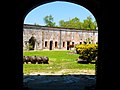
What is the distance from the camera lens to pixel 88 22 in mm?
78500

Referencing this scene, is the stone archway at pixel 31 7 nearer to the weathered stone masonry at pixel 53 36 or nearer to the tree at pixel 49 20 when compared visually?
the weathered stone masonry at pixel 53 36

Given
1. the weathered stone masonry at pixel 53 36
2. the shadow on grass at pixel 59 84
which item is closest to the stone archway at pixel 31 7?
the shadow on grass at pixel 59 84

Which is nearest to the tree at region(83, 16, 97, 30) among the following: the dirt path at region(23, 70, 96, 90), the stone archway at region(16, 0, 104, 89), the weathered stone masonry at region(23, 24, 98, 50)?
the weathered stone masonry at region(23, 24, 98, 50)

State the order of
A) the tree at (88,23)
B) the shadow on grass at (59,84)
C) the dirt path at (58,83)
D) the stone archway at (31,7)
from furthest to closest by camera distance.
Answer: the tree at (88,23)
the dirt path at (58,83)
the shadow on grass at (59,84)
the stone archway at (31,7)

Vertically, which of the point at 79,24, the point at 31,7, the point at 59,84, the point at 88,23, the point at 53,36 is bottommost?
the point at 59,84

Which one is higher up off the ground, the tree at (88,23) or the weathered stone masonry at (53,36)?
the tree at (88,23)

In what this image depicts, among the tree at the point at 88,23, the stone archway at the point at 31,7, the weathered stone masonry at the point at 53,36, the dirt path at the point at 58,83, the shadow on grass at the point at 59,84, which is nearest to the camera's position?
the stone archway at the point at 31,7

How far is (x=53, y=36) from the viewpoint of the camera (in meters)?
47.3

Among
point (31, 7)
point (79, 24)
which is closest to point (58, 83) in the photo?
point (31, 7)

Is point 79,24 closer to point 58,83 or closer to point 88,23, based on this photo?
point 88,23

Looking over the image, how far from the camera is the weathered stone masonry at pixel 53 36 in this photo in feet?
140
